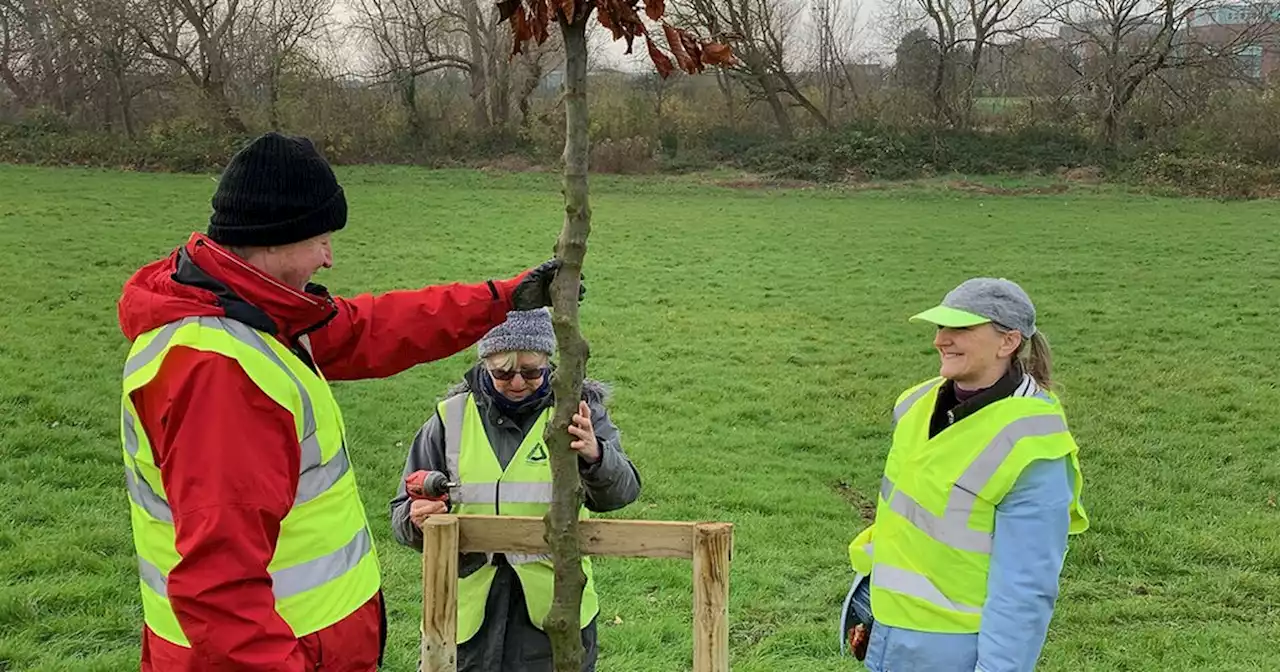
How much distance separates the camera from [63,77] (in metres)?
40.3

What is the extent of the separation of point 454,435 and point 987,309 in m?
1.92

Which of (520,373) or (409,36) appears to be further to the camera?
(409,36)

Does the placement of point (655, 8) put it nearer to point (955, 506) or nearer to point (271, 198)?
point (271, 198)

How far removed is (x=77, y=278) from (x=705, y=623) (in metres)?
15.8

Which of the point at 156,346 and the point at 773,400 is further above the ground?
the point at 156,346

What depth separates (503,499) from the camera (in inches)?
139

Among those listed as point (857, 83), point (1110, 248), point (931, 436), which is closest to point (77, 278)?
point (931, 436)

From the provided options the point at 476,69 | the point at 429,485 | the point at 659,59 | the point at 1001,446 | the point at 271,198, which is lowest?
the point at 429,485

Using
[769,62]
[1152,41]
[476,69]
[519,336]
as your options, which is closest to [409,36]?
[476,69]

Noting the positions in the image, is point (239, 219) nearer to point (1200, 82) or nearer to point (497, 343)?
point (497, 343)

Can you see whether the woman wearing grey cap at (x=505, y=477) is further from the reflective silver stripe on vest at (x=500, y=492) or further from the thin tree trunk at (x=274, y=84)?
the thin tree trunk at (x=274, y=84)

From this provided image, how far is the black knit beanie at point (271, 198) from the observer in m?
2.52

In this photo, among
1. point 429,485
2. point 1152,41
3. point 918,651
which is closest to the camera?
point 429,485

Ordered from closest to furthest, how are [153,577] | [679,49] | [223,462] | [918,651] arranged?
[223,462] < [679,49] < [153,577] < [918,651]
